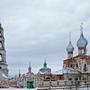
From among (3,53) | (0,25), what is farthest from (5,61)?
(0,25)

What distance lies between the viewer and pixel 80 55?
197 ft

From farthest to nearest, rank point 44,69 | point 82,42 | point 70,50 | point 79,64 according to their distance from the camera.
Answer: point 44,69, point 70,50, point 82,42, point 79,64

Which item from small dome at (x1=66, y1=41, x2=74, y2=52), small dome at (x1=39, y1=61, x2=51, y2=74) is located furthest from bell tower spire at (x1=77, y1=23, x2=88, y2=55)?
small dome at (x1=39, y1=61, x2=51, y2=74)

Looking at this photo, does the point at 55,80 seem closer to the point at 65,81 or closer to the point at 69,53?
the point at 65,81

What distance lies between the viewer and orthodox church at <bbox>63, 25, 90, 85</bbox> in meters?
56.0

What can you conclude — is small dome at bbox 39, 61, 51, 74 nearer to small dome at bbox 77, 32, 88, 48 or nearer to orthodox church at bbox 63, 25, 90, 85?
orthodox church at bbox 63, 25, 90, 85

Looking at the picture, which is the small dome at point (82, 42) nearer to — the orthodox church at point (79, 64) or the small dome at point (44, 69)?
the orthodox church at point (79, 64)

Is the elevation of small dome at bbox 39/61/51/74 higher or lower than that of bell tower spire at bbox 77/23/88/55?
lower

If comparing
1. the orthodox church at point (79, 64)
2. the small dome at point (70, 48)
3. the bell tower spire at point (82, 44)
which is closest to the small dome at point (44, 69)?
the small dome at point (70, 48)

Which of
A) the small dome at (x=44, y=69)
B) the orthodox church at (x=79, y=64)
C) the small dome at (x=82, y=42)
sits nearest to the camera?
the orthodox church at (x=79, y=64)

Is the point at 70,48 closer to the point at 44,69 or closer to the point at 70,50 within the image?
the point at 70,50

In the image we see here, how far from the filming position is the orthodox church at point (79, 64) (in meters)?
56.0

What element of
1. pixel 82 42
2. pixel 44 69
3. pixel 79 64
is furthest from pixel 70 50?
pixel 44 69

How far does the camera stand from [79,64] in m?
60.3
